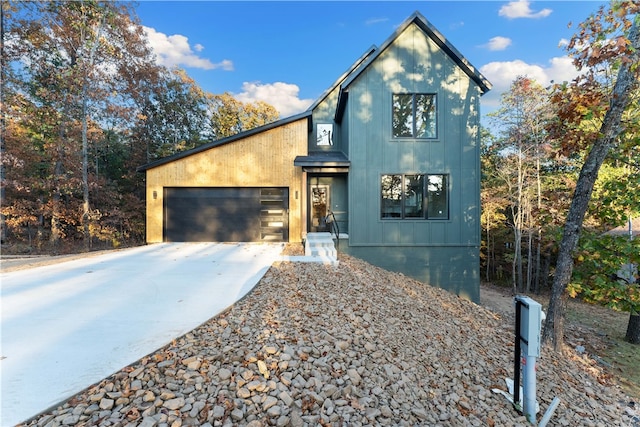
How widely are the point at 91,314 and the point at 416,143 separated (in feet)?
29.2

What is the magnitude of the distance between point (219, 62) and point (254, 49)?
4.52m

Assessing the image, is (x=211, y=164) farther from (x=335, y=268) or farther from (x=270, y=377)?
(x=270, y=377)

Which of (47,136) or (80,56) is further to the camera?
(47,136)

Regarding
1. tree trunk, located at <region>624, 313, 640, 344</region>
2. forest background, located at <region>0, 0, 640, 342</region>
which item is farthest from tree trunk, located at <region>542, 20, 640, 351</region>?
forest background, located at <region>0, 0, 640, 342</region>

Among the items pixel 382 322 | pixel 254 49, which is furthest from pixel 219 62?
pixel 382 322

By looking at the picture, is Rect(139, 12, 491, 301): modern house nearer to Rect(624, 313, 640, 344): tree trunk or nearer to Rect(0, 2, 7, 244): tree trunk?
Rect(624, 313, 640, 344): tree trunk

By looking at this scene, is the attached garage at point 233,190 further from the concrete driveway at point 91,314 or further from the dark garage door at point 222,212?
the concrete driveway at point 91,314

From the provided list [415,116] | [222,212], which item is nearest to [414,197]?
[415,116]

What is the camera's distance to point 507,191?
14.4 metres

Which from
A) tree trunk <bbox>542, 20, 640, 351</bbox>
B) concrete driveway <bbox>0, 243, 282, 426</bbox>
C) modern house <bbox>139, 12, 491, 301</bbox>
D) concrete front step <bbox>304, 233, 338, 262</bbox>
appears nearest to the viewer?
concrete driveway <bbox>0, 243, 282, 426</bbox>

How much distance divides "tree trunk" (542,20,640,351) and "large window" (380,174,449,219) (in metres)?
3.98

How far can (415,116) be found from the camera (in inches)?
360

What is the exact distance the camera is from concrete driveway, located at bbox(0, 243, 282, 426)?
88.3 inches

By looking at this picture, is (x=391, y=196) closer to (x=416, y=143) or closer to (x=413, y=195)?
(x=413, y=195)
